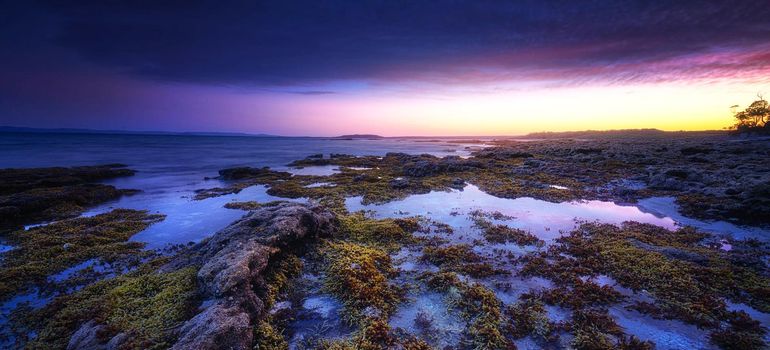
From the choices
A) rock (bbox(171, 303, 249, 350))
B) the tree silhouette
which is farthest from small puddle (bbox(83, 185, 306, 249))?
the tree silhouette

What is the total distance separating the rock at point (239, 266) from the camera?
6477mm

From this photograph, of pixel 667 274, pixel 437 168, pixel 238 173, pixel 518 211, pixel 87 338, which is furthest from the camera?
pixel 238 173

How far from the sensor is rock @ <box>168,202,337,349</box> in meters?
6.48

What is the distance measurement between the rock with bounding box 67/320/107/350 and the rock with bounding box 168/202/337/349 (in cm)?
199

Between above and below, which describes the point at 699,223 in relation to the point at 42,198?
below

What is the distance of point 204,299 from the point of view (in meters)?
8.41

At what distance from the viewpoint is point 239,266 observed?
856 cm

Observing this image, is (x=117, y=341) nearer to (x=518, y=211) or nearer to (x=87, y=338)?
(x=87, y=338)

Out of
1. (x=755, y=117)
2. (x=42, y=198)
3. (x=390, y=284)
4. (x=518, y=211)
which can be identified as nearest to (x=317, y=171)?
(x=42, y=198)

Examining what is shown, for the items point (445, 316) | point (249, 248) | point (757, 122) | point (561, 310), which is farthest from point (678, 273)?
point (757, 122)

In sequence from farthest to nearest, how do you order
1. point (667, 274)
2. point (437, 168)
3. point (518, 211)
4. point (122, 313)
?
point (437, 168)
point (518, 211)
point (667, 274)
point (122, 313)

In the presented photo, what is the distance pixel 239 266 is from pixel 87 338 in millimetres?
3418

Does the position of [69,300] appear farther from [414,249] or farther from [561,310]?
[561,310]

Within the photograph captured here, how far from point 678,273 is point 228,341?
42.8ft
